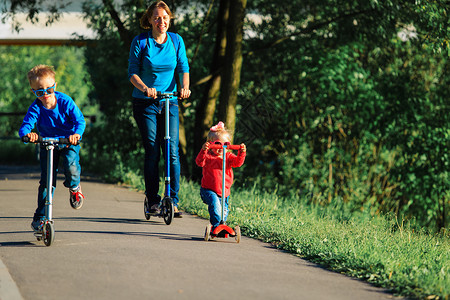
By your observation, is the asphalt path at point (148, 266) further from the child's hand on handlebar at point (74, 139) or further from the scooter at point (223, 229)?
the child's hand on handlebar at point (74, 139)

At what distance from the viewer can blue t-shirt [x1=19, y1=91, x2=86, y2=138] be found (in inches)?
261

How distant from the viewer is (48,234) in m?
6.34

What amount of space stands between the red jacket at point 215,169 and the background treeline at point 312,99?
6390 millimetres

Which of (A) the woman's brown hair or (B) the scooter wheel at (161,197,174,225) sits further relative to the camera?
(A) the woman's brown hair

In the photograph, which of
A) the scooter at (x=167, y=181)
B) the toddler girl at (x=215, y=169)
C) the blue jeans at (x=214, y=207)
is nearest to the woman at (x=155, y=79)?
the scooter at (x=167, y=181)

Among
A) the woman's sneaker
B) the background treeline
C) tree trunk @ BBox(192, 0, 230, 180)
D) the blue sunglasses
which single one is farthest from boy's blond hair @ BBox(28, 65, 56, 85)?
tree trunk @ BBox(192, 0, 230, 180)

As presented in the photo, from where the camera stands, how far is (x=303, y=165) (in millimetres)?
16719

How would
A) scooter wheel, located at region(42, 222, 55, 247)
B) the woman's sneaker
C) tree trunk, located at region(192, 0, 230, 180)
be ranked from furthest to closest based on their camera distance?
tree trunk, located at region(192, 0, 230, 180), the woman's sneaker, scooter wheel, located at region(42, 222, 55, 247)

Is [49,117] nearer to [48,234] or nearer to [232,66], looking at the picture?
[48,234]

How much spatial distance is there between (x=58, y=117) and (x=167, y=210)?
163 centimetres

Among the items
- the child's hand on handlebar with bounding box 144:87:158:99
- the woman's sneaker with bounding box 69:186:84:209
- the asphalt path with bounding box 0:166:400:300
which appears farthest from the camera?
the woman's sneaker with bounding box 69:186:84:209

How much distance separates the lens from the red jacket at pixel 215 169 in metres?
7.09

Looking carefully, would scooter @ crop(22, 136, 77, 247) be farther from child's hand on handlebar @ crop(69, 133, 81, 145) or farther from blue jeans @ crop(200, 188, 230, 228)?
blue jeans @ crop(200, 188, 230, 228)

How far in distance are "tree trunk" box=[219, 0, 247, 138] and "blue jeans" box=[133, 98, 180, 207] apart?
212 inches
